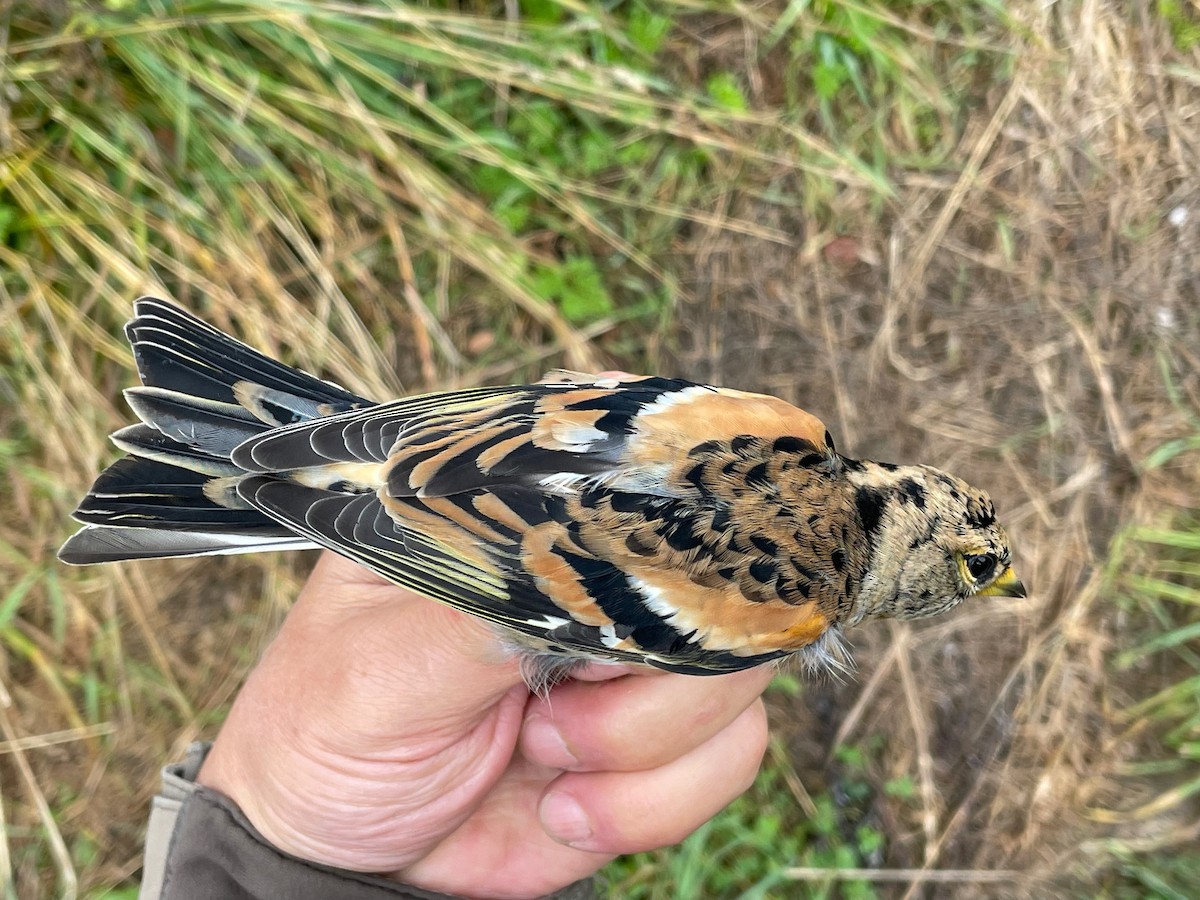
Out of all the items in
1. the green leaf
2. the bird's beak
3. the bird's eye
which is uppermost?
the green leaf

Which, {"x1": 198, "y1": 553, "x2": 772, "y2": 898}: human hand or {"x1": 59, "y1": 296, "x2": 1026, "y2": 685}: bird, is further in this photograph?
{"x1": 198, "y1": 553, "x2": 772, "y2": 898}: human hand

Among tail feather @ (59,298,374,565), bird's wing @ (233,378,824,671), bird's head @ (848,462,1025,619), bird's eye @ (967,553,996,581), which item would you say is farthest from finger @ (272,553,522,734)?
bird's eye @ (967,553,996,581)

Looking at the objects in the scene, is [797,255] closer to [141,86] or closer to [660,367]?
[660,367]

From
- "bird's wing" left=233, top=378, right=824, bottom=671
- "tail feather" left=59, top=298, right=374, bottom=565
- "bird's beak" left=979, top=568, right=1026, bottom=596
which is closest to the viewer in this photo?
"bird's wing" left=233, top=378, right=824, bottom=671

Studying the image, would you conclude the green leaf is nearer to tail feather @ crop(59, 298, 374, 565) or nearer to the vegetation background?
the vegetation background

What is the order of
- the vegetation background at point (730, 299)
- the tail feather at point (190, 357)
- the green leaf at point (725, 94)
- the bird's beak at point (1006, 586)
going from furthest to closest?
the green leaf at point (725, 94)
the vegetation background at point (730, 299)
the bird's beak at point (1006, 586)
the tail feather at point (190, 357)

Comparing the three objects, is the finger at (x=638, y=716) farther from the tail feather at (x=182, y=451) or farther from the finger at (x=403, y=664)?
the tail feather at (x=182, y=451)

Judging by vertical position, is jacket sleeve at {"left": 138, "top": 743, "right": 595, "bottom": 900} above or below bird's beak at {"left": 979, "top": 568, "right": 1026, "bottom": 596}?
below

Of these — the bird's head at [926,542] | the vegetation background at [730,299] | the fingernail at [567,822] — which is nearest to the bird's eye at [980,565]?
the bird's head at [926,542]

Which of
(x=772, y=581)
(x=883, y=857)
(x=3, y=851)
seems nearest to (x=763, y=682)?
(x=772, y=581)
